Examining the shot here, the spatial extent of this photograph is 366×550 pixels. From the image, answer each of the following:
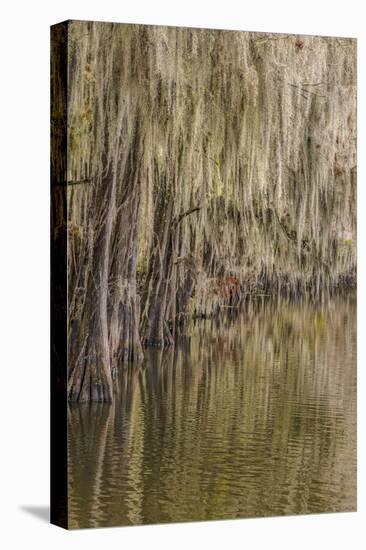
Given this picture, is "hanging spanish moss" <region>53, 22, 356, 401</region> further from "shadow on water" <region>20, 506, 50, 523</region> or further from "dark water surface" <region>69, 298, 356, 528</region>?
"shadow on water" <region>20, 506, 50, 523</region>

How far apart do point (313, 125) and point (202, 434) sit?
6.80ft

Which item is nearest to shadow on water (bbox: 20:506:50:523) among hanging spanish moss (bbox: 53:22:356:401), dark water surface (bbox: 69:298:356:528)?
dark water surface (bbox: 69:298:356:528)

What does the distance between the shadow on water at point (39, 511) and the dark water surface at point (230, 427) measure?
53cm

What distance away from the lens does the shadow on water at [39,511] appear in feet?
33.1

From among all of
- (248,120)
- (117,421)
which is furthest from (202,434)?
(248,120)

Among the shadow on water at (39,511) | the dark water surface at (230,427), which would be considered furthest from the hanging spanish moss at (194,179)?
the shadow on water at (39,511)

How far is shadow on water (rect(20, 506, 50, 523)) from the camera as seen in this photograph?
10.1 metres

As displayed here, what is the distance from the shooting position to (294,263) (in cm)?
1054

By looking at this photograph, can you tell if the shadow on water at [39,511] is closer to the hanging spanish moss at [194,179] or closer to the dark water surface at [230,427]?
the dark water surface at [230,427]

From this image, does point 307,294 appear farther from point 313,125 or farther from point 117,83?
point 117,83

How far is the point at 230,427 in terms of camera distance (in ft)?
33.4

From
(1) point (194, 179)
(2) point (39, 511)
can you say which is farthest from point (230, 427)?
(1) point (194, 179)

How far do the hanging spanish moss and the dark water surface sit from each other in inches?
6.8

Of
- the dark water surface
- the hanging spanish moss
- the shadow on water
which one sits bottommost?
the shadow on water
